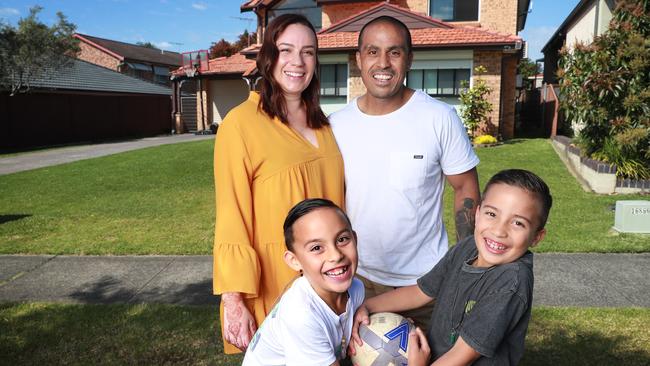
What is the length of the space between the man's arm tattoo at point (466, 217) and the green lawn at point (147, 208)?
14.1ft

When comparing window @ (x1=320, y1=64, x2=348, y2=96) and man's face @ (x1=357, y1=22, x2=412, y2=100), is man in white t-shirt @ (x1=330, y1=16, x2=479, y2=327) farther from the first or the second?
window @ (x1=320, y1=64, x2=348, y2=96)

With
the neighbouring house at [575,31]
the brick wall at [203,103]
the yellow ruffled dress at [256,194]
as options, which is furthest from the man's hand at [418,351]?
the brick wall at [203,103]

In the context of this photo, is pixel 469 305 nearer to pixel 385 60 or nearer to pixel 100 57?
pixel 385 60

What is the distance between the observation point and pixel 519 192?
74.4 inches

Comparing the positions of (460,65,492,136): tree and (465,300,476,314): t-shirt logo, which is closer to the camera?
(465,300,476,314): t-shirt logo

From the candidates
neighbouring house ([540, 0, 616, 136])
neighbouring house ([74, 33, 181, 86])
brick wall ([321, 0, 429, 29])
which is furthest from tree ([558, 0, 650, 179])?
neighbouring house ([74, 33, 181, 86])

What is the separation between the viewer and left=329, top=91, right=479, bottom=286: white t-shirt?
8.24ft

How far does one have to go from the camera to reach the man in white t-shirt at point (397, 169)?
2516mm

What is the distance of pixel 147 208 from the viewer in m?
9.66

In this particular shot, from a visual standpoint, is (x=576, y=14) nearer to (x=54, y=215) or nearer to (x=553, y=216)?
(x=553, y=216)

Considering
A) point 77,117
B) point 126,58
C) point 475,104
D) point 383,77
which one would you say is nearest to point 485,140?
point 475,104

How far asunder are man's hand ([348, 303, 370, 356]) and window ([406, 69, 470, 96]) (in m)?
17.0

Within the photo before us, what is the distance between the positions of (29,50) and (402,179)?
24.7 metres

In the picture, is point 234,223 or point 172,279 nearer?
point 234,223
